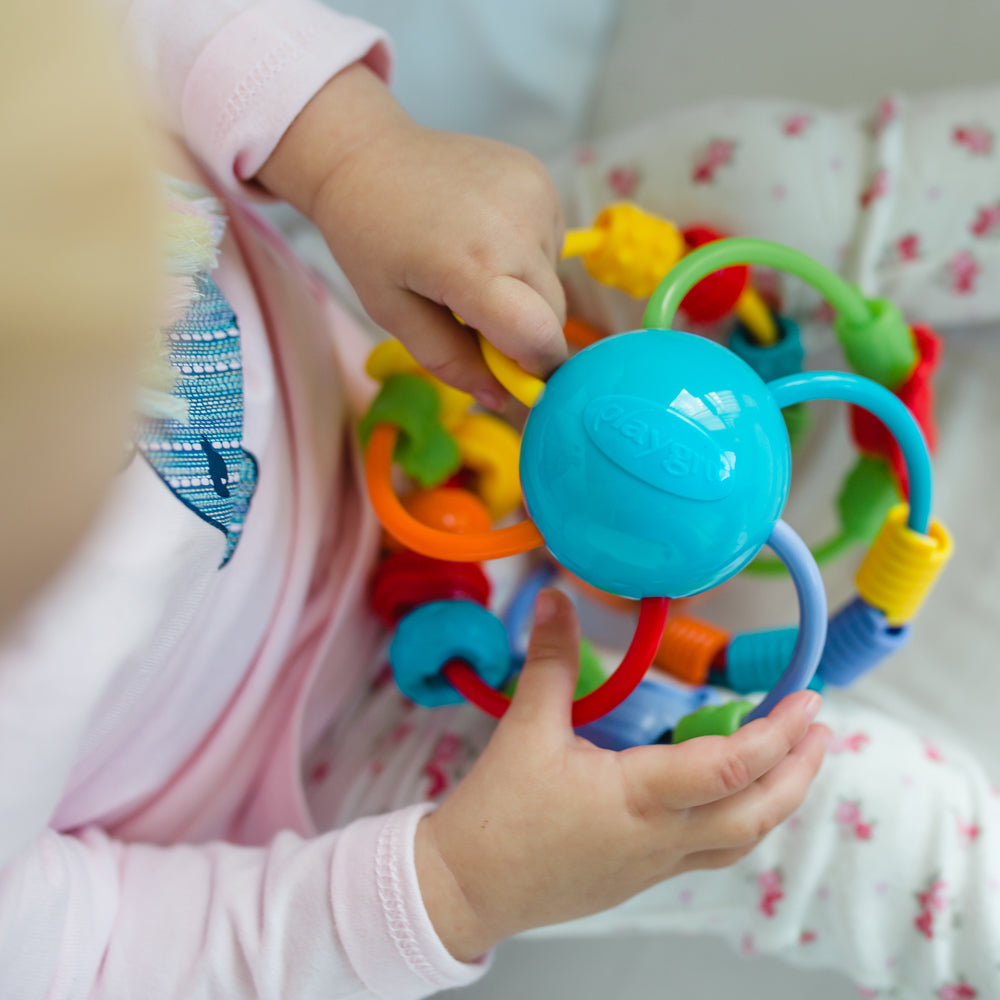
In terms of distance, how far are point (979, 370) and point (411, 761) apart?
0.52m


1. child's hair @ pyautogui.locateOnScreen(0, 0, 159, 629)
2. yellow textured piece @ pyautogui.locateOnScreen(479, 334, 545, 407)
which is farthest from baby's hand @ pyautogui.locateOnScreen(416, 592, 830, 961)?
child's hair @ pyautogui.locateOnScreen(0, 0, 159, 629)

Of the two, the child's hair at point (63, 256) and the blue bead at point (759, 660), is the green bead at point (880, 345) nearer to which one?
the blue bead at point (759, 660)

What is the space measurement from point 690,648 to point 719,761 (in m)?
0.10

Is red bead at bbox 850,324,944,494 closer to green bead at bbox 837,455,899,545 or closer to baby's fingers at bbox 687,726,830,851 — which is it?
green bead at bbox 837,455,899,545

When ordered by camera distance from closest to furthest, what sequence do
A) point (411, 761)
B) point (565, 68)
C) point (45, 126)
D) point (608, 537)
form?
point (45, 126) < point (608, 537) < point (411, 761) < point (565, 68)

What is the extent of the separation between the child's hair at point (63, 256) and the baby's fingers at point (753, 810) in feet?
0.96

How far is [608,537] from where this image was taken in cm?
31

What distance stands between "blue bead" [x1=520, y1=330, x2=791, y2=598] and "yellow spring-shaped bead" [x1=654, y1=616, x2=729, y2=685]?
14 centimetres

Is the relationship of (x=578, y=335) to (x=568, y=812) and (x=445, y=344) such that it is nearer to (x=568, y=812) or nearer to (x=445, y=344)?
(x=445, y=344)

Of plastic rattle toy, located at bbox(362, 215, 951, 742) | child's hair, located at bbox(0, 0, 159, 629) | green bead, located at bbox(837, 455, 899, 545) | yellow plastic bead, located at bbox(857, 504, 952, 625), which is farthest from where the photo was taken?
green bead, located at bbox(837, 455, 899, 545)

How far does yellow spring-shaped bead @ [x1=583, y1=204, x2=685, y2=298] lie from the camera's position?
0.49 m

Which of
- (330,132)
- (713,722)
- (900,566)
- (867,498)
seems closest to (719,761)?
(713,722)

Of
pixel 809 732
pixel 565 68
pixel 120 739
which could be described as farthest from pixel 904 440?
pixel 565 68

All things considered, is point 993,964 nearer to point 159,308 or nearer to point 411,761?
point 411,761
